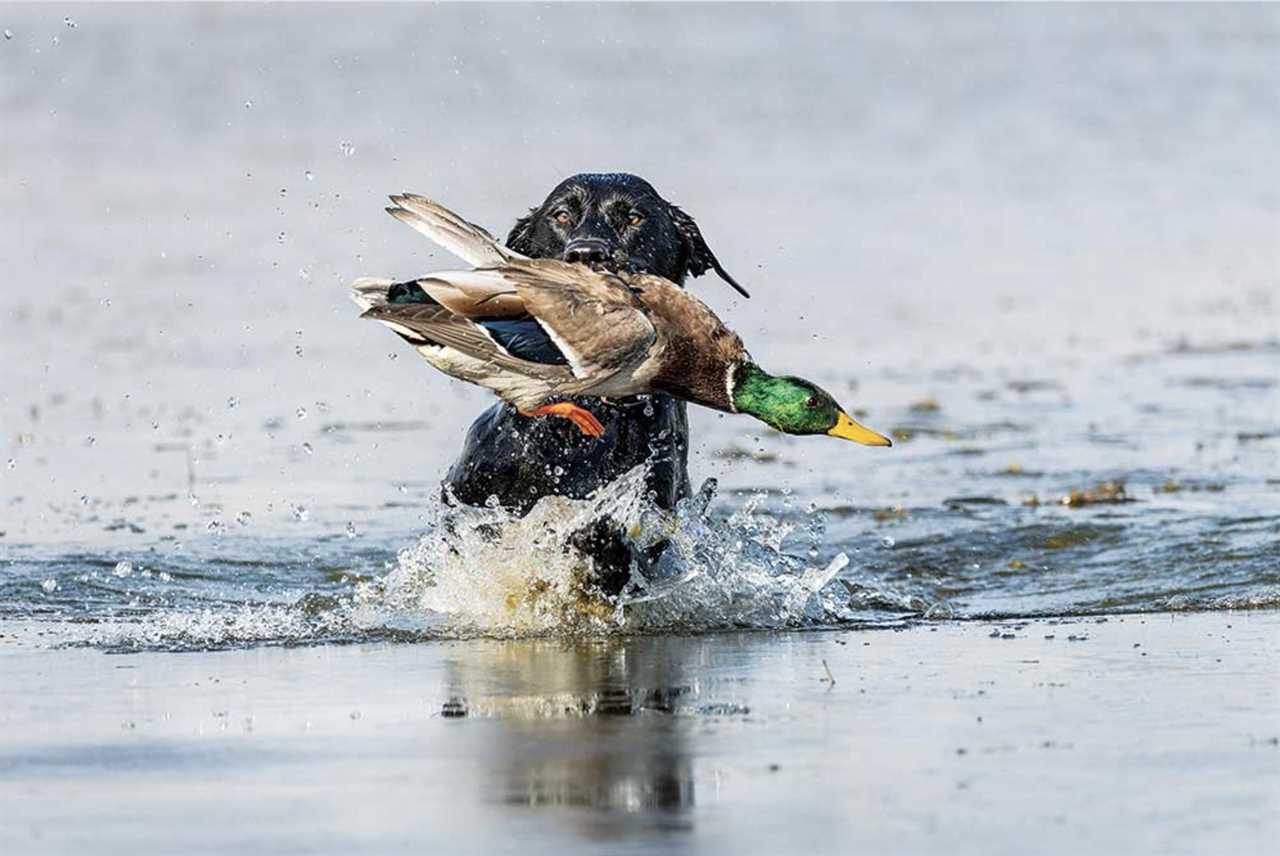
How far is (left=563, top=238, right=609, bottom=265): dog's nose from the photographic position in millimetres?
7059

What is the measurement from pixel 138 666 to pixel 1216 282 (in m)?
10.4

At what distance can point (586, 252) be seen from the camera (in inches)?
279

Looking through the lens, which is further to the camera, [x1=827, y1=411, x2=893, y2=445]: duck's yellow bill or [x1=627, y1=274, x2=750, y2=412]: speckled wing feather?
[x1=827, y1=411, x2=893, y2=445]: duck's yellow bill

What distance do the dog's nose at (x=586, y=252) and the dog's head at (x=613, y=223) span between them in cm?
50

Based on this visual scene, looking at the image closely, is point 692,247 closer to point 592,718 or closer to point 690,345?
point 690,345

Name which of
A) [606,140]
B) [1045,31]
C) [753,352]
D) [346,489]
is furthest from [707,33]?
[346,489]

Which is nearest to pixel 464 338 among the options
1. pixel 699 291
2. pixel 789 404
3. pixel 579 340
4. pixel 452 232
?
pixel 579 340

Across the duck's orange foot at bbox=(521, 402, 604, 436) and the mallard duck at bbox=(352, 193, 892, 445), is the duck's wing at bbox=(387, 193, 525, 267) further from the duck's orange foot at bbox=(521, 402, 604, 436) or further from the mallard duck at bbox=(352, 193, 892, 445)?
the duck's orange foot at bbox=(521, 402, 604, 436)

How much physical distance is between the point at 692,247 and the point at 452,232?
60.6 inches

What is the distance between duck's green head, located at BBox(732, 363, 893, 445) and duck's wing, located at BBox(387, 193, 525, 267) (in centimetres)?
76

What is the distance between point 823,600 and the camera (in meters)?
7.80

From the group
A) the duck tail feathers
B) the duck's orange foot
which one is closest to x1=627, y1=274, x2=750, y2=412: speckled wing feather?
the duck's orange foot

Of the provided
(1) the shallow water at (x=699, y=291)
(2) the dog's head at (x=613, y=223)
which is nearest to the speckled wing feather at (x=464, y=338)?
(1) the shallow water at (x=699, y=291)

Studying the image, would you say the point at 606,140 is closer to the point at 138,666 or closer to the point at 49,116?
the point at 49,116
